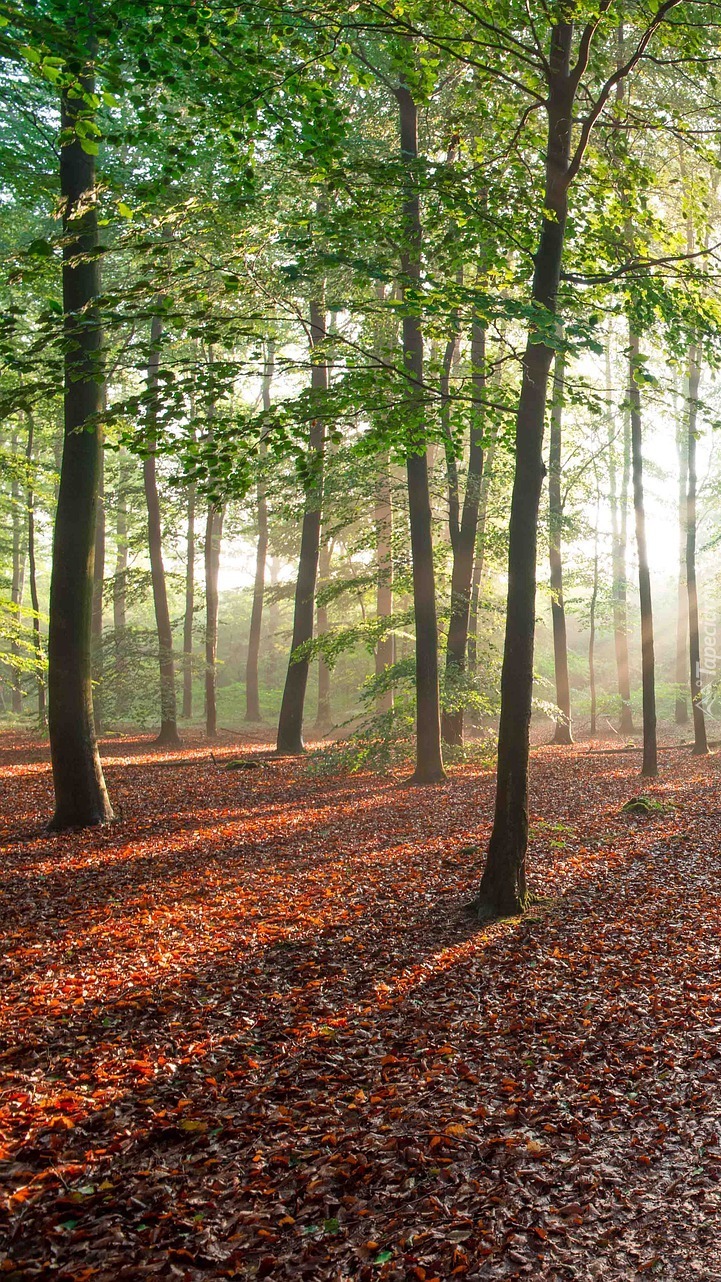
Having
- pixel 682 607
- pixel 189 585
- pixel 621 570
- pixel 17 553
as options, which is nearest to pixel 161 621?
pixel 189 585

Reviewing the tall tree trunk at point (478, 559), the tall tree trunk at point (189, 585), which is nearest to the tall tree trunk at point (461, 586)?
the tall tree trunk at point (478, 559)

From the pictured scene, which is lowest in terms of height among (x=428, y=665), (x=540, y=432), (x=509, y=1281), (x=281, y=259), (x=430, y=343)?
(x=509, y=1281)

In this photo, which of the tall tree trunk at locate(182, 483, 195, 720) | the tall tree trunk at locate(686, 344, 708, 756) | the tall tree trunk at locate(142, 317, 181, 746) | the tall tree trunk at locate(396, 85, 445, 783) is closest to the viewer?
the tall tree trunk at locate(396, 85, 445, 783)

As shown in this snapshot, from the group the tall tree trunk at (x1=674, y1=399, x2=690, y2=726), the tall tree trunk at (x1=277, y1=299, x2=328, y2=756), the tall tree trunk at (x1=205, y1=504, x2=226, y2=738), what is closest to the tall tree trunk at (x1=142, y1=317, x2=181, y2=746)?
the tall tree trunk at (x1=205, y1=504, x2=226, y2=738)

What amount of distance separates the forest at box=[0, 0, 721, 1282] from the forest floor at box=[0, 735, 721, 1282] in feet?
0.08

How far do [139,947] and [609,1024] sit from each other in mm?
3472

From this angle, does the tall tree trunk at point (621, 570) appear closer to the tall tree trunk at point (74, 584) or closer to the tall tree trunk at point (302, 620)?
the tall tree trunk at point (302, 620)

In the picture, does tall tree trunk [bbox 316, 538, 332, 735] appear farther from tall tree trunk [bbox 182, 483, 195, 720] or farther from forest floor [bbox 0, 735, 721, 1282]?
forest floor [bbox 0, 735, 721, 1282]

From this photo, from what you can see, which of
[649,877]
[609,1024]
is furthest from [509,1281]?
[649,877]

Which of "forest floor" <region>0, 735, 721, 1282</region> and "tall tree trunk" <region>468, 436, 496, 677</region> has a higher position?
"tall tree trunk" <region>468, 436, 496, 677</region>

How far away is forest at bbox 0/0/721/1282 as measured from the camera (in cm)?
357

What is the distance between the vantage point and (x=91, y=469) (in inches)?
376

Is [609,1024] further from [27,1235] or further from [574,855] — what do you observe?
[574,855]

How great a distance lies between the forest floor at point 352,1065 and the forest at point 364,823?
0.9 inches
